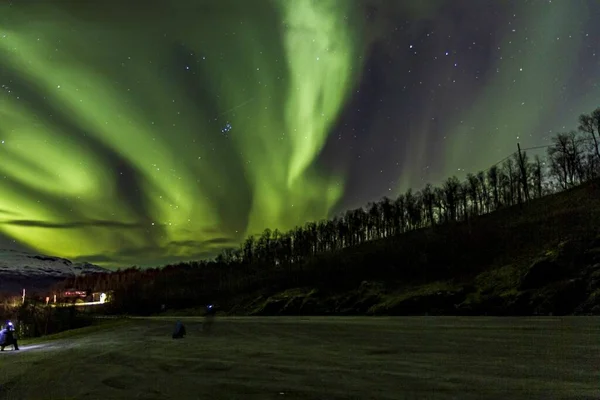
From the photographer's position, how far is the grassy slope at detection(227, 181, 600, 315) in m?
45.3

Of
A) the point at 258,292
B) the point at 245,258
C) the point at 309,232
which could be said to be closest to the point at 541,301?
the point at 258,292

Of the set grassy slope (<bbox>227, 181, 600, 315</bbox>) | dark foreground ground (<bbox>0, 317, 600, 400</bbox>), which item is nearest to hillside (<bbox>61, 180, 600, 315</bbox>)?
grassy slope (<bbox>227, 181, 600, 315</bbox>)

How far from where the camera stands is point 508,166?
412ft

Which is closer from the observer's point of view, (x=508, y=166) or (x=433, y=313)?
(x=433, y=313)

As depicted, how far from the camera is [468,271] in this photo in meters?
69.9

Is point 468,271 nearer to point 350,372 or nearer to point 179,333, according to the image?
point 179,333

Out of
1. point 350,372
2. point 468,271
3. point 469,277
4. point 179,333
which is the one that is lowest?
point 179,333

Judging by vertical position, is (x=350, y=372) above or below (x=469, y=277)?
below

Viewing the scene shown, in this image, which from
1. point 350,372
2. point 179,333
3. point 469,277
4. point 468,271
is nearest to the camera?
point 350,372

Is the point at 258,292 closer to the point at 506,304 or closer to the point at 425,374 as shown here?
the point at 506,304

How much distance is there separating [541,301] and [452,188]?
320 feet

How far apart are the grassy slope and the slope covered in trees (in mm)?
238

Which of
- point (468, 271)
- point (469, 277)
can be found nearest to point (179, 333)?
point (469, 277)

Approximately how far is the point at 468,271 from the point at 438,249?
621 inches
